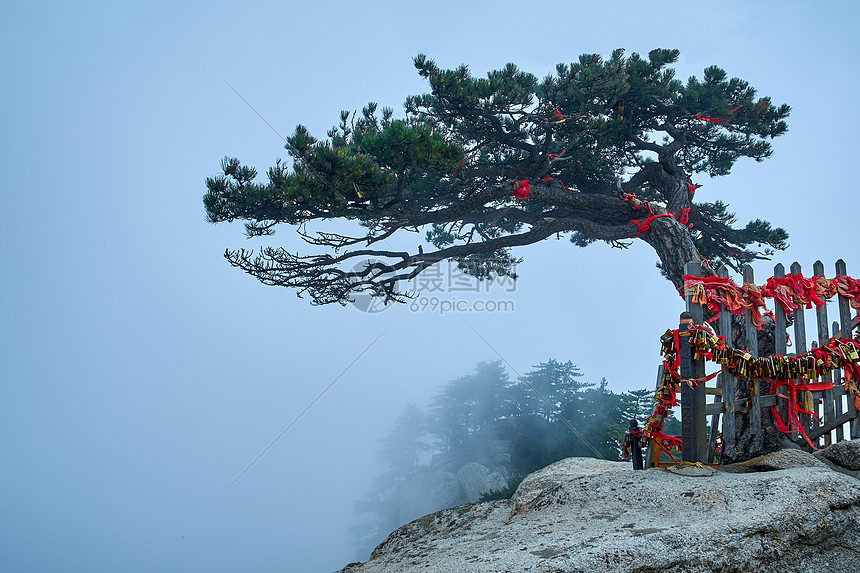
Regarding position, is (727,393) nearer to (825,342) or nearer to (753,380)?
(753,380)

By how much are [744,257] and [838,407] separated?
117 inches

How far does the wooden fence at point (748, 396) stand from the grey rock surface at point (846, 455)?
0.43 m

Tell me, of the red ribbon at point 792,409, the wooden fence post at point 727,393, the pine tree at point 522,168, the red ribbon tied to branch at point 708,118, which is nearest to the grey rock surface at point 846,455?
the red ribbon at point 792,409

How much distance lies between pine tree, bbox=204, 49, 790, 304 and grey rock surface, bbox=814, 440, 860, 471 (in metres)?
2.34

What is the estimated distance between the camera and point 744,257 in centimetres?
679

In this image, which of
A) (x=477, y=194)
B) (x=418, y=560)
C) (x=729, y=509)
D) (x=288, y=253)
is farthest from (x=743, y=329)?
(x=288, y=253)

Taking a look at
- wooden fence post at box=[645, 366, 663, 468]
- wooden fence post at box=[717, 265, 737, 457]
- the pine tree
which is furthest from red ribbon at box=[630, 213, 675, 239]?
wooden fence post at box=[645, 366, 663, 468]

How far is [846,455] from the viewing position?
343 cm

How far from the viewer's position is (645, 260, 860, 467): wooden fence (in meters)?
3.45

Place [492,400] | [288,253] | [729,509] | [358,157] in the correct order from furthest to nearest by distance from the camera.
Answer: [492,400] < [288,253] < [358,157] < [729,509]

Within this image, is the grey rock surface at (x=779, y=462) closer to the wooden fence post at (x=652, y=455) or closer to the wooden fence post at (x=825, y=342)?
the wooden fence post at (x=652, y=455)

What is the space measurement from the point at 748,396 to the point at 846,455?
0.63 m

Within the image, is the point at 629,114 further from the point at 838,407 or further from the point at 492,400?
the point at 492,400

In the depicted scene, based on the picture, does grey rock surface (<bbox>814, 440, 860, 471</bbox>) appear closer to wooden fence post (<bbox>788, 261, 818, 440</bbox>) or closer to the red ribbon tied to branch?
wooden fence post (<bbox>788, 261, 818, 440</bbox>)
